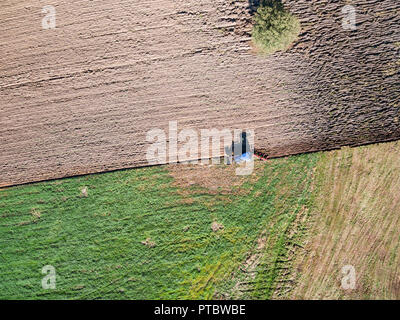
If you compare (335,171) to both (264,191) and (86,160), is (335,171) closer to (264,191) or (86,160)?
(264,191)

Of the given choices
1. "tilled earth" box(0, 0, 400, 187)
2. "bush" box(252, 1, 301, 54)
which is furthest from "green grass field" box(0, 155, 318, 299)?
"bush" box(252, 1, 301, 54)
